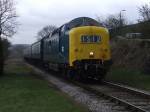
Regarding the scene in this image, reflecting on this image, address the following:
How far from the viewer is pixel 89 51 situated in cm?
2681

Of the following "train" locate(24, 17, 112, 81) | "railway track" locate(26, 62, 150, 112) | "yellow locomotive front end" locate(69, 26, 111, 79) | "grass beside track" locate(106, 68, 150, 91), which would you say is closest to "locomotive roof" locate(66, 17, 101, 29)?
"train" locate(24, 17, 112, 81)

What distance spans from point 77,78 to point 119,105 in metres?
A: 11.8

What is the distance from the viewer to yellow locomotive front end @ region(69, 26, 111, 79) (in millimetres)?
26562

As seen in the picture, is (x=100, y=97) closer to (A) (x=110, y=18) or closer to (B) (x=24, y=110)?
(B) (x=24, y=110)

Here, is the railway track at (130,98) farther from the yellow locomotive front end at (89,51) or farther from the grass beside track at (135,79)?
the yellow locomotive front end at (89,51)

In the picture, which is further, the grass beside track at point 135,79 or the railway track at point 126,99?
the grass beside track at point 135,79

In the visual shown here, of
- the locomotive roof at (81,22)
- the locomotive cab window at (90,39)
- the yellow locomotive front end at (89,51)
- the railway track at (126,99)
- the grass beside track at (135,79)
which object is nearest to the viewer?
the railway track at (126,99)

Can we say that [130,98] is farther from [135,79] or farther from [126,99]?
[135,79]

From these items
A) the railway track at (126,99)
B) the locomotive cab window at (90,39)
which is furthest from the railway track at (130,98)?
the locomotive cab window at (90,39)

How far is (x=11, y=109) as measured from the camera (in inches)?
580

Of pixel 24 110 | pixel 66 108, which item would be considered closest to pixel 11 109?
pixel 24 110

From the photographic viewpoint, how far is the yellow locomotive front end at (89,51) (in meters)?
26.6

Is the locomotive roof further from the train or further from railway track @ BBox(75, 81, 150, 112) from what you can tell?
railway track @ BBox(75, 81, 150, 112)

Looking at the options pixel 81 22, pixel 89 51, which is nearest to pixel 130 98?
pixel 89 51
